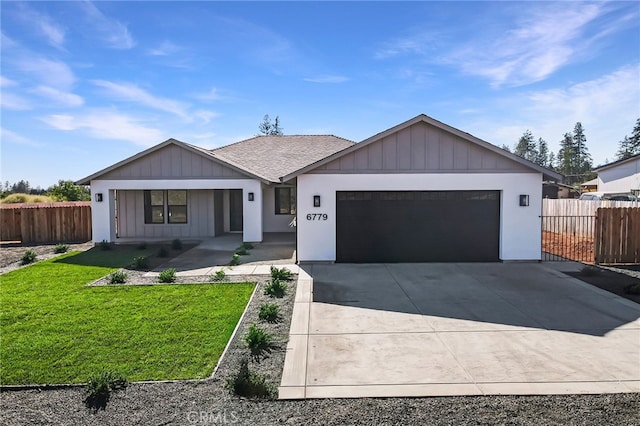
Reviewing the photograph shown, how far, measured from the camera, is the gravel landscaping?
12.7ft

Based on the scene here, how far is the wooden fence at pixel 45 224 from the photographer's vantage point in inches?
671

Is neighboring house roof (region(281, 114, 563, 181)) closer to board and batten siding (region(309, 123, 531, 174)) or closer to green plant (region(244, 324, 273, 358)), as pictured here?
board and batten siding (region(309, 123, 531, 174))

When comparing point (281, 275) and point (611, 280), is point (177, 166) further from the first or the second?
point (611, 280)

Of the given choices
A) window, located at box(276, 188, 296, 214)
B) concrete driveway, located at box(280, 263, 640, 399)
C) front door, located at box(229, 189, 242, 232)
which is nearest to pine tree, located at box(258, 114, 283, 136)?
front door, located at box(229, 189, 242, 232)

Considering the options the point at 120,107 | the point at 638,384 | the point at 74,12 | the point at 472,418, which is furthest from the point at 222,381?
the point at 120,107

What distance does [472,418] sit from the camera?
3.90 m

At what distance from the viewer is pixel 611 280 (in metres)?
9.86

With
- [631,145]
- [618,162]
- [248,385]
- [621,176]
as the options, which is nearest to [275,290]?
[248,385]

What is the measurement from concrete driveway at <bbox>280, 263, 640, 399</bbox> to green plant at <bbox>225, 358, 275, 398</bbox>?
0.20 m

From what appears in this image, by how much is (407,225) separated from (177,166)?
9540 mm

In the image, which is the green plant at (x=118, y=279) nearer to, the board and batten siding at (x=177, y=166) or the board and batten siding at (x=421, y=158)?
the board and batten siding at (x=421, y=158)

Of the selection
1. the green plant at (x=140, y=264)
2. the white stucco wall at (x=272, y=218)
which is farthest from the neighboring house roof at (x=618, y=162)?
the green plant at (x=140, y=264)

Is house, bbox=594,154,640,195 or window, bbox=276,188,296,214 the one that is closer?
window, bbox=276,188,296,214

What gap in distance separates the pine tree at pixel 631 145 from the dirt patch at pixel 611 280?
60680mm
